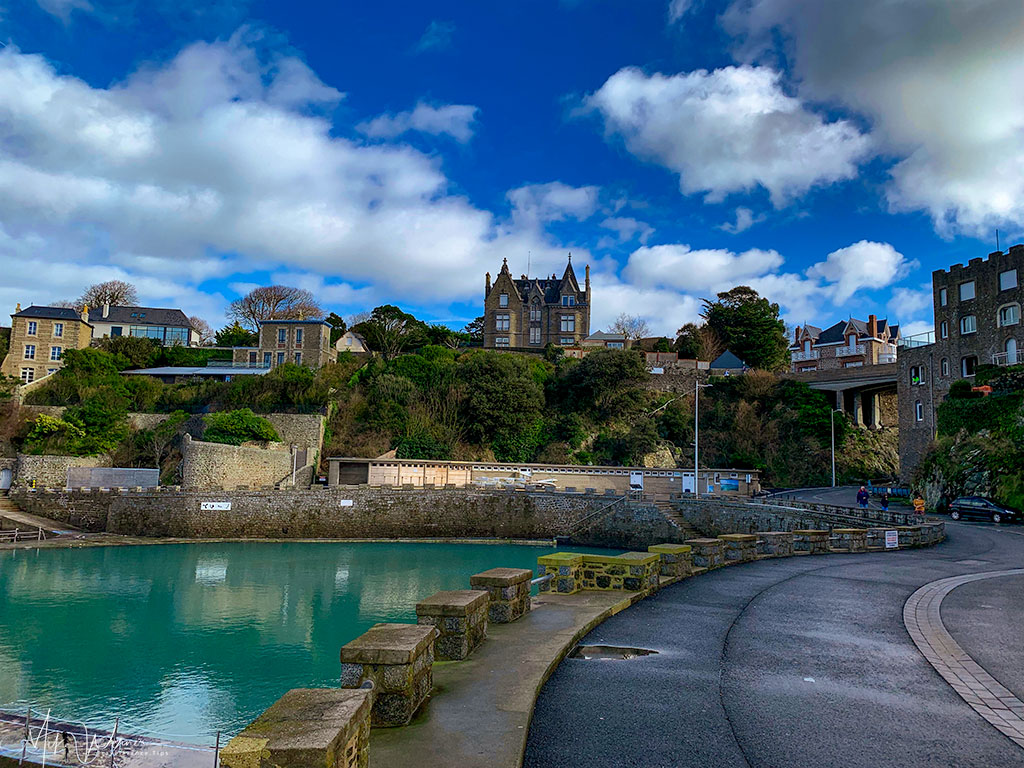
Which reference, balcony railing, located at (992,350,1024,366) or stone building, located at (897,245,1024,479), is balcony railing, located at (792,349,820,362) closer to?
stone building, located at (897,245,1024,479)

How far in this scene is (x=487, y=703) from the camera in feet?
19.4

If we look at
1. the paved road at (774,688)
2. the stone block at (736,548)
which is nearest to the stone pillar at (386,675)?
the paved road at (774,688)

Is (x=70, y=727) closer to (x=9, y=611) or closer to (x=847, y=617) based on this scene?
(x=847, y=617)

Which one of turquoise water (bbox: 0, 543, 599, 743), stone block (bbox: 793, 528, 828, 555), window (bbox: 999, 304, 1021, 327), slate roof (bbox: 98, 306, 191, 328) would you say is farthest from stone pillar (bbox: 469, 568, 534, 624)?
slate roof (bbox: 98, 306, 191, 328)

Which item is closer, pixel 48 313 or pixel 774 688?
pixel 774 688

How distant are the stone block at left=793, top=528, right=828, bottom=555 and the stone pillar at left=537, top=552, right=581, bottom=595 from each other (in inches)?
397

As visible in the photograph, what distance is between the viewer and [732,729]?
5.93 metres

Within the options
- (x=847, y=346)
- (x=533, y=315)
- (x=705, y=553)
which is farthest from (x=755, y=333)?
(x=705, y=553)

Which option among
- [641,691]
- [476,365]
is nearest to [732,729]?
[641,691]

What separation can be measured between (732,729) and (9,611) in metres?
25.5

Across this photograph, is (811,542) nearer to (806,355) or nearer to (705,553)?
(705,553)

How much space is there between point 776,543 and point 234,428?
39279mm

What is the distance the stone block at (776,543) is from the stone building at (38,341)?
6201 centimetres

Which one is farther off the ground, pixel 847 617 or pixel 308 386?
pixel 308 386
